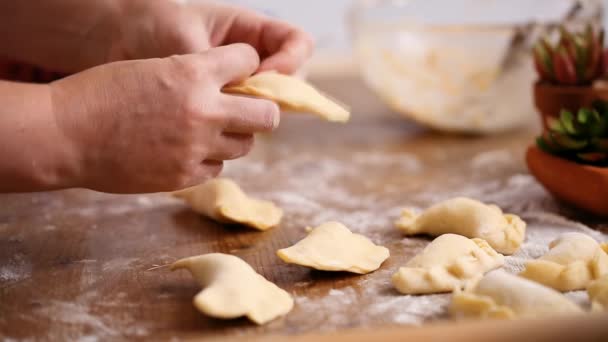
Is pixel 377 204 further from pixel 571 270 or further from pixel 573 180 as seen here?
pixel 571 270

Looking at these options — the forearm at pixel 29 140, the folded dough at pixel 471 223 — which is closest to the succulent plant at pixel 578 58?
the folded dough at pixel 471 223

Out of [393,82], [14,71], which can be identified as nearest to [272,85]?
[14,71]

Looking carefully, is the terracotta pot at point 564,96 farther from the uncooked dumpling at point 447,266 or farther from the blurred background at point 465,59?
the uncooked dumpling at point 447,266

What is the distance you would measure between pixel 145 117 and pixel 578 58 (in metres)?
1.05

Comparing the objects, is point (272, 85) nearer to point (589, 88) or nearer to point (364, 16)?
point (589, 88)

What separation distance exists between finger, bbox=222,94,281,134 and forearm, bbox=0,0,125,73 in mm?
475

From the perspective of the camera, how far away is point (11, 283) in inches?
38.4

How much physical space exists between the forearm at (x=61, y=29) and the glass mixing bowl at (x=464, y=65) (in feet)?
3.12

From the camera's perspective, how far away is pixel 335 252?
0.98m

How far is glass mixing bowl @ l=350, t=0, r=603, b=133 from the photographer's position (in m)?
1.90

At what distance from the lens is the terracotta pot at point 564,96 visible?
149 cm

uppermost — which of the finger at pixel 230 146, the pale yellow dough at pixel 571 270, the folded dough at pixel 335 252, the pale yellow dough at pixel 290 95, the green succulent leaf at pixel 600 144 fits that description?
the pale yellow dough at pixel 290 95

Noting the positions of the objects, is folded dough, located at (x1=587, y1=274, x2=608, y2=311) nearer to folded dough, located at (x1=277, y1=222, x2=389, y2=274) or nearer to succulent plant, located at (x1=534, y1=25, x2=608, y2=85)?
folded dough, located at (x1=277, y1=222, x2=389, y2=274)

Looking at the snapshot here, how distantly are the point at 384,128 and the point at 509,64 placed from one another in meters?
0.43
